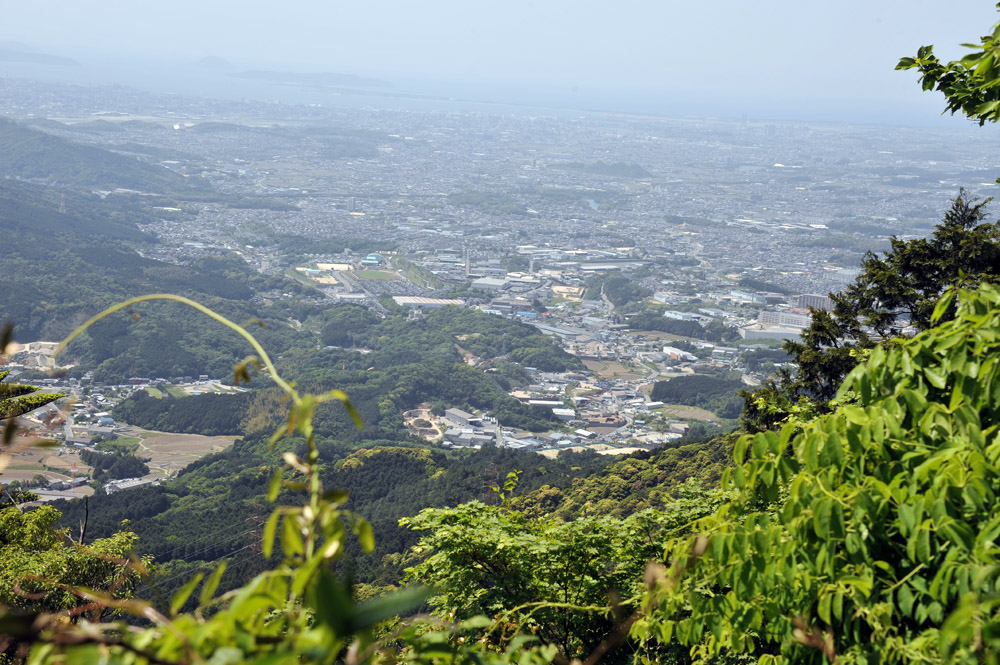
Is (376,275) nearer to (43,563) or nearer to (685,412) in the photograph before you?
(685,412)

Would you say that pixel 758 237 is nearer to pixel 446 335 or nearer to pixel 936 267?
pixel 446 335

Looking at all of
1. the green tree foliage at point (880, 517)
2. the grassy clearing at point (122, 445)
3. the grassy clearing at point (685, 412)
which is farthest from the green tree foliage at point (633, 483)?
the grassy clearing at point (122, 445)

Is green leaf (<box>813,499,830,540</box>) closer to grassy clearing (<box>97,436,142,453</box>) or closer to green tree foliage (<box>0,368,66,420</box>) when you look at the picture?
green tree foliage (<box>0,368,66,420</box>)

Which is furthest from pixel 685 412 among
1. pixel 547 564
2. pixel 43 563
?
pixel 547 564

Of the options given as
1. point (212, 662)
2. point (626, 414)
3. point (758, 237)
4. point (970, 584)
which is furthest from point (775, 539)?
point (758, 237)

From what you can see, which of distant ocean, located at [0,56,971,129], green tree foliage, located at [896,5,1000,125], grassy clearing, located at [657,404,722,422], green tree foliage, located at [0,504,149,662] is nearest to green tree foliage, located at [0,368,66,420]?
green tree foliage, located at [0,504,149,662]

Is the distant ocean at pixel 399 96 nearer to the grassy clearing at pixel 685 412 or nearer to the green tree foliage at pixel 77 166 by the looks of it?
the green tree foliage at pixel 77 166

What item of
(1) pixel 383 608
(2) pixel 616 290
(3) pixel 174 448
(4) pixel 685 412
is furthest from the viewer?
(2) pixel 616 290

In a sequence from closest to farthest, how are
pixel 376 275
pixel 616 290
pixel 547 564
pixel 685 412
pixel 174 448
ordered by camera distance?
pixel 547 564, pixel 174 448, pixel 685 412, pixel 616 290, pixel 376 275
